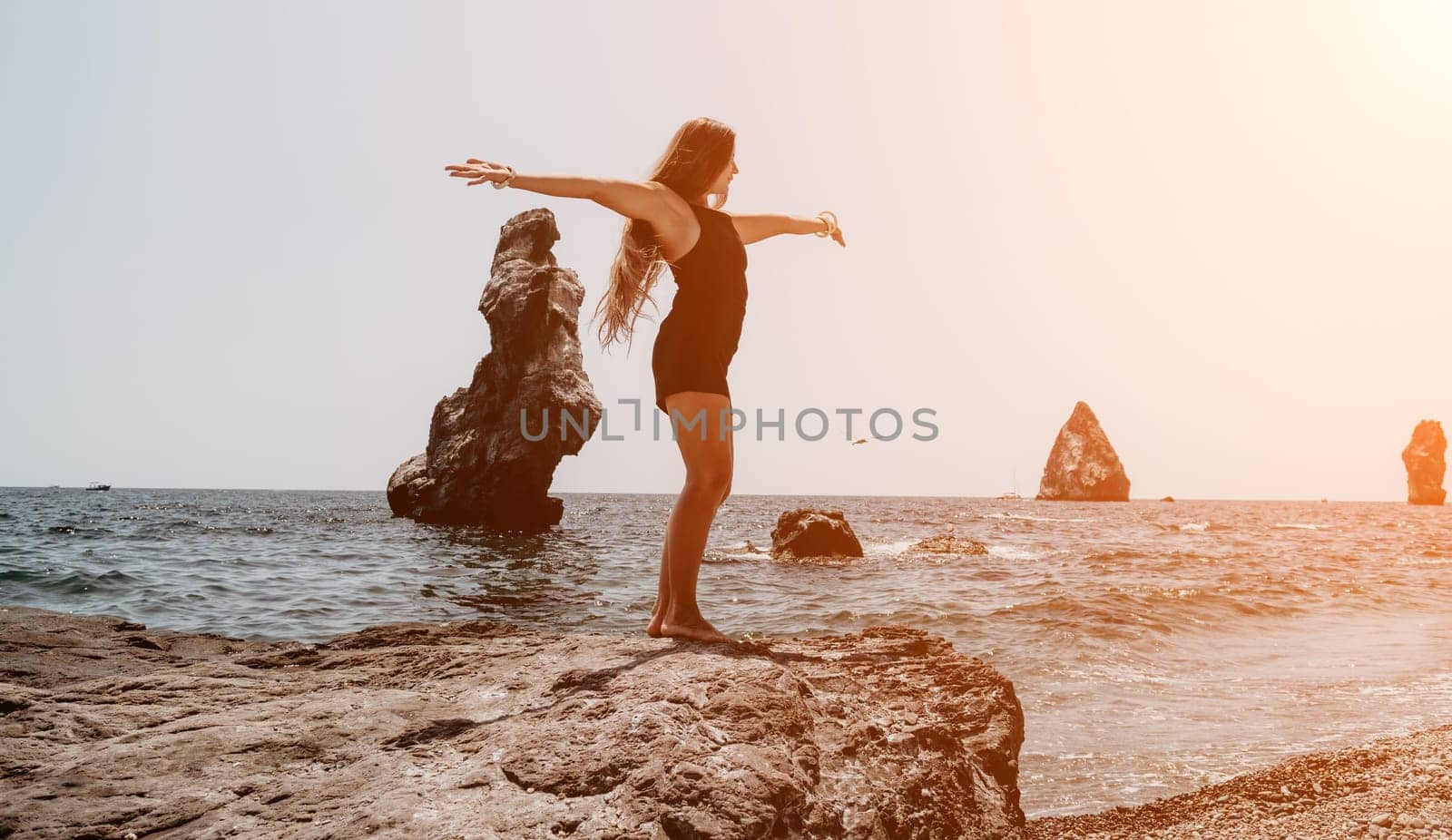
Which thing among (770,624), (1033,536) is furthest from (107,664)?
(1033,536)

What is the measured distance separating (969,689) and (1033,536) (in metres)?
32.1

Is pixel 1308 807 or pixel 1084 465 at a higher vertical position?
pixel 1084 465

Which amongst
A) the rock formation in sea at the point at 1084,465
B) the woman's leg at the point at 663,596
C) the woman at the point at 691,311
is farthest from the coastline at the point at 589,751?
the rock formation in sea at the point at 1084,465

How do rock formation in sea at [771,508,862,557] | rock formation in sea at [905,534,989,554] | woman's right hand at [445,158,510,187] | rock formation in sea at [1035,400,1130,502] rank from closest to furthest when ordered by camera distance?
1. woman's right hand at [445,158,510,187]
2. rock formation in sea at [771,508,862,557]
3. rock formation in sea at [905,534,989,554]
4. rock formation in sea at [1035,400,1130,502]

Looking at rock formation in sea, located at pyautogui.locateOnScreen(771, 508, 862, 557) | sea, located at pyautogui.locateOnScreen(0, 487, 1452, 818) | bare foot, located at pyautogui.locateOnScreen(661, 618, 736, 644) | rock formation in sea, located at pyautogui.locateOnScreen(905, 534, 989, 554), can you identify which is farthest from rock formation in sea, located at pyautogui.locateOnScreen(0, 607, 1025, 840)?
rock formation in sea, located at pyautogui.locateOnScreen(905, 534, 989, 554)

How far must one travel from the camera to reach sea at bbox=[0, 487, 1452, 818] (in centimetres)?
594

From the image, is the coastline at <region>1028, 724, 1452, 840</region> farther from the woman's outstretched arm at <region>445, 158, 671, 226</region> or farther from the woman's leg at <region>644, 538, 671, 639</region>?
the woman's outstretched arm at <region>445, 158, 671, 226</region>

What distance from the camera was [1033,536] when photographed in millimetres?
33500

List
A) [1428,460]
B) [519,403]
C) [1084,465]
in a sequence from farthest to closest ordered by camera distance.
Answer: [1084,465], [1428,460], [519,403]

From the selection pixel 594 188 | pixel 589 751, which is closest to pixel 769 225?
pixel 594 188

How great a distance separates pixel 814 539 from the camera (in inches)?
841

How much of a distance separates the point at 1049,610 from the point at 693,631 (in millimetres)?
9103

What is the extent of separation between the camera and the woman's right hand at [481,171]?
330 centimetres

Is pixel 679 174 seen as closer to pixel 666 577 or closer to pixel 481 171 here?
pixel 481 171
